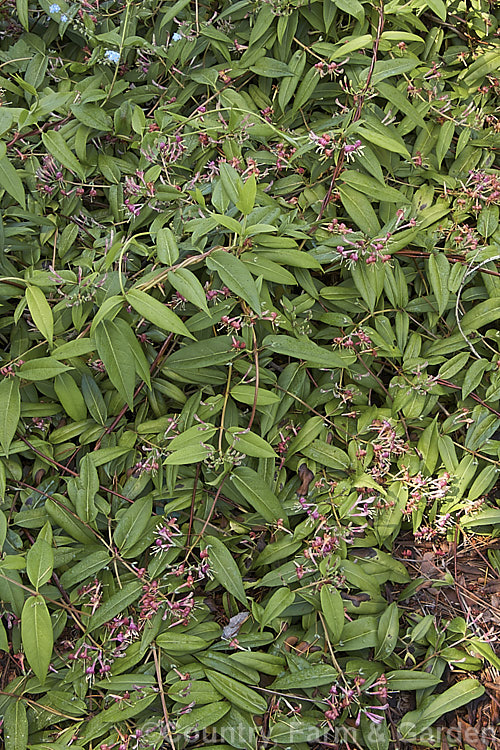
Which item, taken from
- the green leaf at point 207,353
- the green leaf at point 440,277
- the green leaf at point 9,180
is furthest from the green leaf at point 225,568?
the green leaf at point 9,180

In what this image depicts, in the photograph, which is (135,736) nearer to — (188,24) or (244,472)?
(244,472)

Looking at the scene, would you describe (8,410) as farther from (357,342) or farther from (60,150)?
(357,342)

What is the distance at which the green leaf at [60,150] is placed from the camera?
192 centimetres

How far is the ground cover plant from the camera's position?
170 centimetres

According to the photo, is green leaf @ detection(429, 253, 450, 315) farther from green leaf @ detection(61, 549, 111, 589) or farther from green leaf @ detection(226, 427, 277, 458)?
green leaf @ detection(61, 549, 111, 589)

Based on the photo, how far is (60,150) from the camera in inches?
76.0

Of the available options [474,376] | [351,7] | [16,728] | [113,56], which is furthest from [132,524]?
[351,7]

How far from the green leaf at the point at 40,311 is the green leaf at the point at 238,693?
1067 millimetres

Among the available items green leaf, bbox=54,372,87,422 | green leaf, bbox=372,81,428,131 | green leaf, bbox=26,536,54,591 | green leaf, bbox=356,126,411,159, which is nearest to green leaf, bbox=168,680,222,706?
green leaf, bbox=26,536,54,591

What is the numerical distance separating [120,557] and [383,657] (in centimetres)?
84

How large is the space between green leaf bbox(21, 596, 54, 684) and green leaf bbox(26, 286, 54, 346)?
723mm

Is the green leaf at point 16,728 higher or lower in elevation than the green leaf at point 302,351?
lower

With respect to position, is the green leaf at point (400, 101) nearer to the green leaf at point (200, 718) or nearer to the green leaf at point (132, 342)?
the green leaf at point (132, 342)

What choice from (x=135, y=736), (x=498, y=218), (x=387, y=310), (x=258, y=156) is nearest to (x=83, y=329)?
(x=258, y=156)
